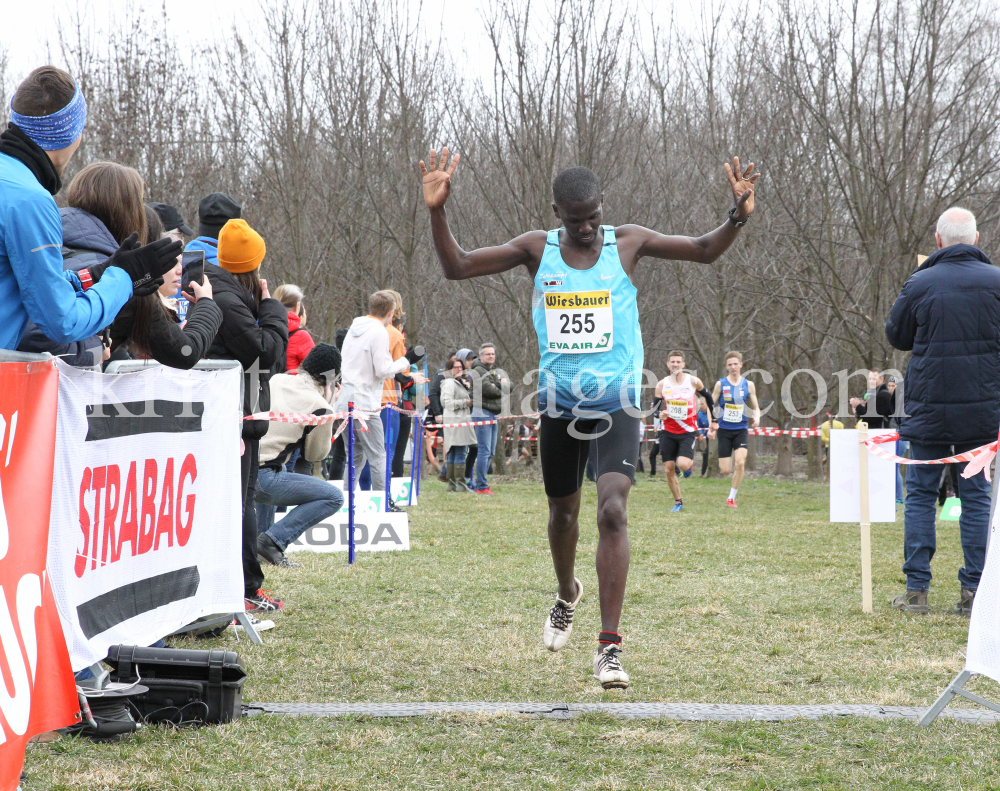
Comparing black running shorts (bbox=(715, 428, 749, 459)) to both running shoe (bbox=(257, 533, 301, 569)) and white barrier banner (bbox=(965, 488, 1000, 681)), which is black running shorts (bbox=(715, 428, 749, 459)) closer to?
running shoe (bbox=(257, 533, 301, 569))

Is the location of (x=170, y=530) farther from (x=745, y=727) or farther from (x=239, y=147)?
(x=239, y=147)

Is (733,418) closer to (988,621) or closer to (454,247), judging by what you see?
(454,247)

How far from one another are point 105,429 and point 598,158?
1820 cm

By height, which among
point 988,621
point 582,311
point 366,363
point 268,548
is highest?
point 366,363

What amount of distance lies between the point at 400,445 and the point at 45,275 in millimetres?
10824

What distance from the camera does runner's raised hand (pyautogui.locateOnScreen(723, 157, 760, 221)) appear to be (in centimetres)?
455

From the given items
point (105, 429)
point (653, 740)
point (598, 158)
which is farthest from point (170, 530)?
point (598, 158)

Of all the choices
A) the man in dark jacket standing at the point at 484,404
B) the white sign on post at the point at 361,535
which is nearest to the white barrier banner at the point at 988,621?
the white sign on post at the point at 361,535

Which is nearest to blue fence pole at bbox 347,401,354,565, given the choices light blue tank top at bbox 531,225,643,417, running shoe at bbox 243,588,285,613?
running shoe at bbox 243,588,285,613

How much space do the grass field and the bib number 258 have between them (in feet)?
5.52

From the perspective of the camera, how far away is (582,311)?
459 cm

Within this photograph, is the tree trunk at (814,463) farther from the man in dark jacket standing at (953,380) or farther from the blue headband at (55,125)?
the blue headband at (55,125)

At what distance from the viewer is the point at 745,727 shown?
155 inches

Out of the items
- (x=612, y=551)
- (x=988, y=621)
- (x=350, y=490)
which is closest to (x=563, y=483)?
(x=612, y=551)
